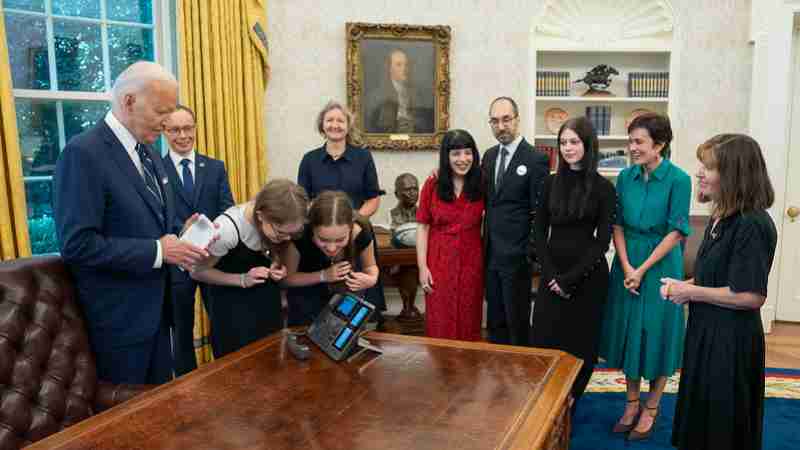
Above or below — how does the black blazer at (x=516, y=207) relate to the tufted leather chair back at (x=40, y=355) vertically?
above

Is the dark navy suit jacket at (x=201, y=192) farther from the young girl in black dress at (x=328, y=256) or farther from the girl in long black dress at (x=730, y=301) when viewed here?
the girl in long black dress at (x=730, y=301)

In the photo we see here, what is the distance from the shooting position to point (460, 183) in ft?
9.85

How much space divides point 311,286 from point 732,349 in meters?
1.53

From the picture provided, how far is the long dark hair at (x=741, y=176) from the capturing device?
1995 millimetres

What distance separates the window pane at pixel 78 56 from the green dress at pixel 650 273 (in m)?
3.10

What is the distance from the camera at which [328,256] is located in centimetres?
235

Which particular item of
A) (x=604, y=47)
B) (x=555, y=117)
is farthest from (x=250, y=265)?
(x=604, y=47)

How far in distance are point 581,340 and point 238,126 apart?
2.79 m

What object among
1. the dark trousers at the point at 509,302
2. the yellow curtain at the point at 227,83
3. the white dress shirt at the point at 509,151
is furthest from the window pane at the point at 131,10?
the dark trousers at the point at 509,302

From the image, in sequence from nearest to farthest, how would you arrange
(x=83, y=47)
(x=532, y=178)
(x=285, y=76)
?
(x=532, y=178), (x=83, y=47), (x=285, y=76)

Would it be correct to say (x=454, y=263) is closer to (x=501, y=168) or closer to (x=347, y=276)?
(x=501, y=168)

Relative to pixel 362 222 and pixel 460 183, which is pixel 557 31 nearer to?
pixel 460 183

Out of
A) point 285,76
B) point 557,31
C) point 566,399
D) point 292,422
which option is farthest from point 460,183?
point 557,31

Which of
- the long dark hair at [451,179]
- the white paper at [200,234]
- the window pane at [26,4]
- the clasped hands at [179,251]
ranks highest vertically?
the window pane at [26,4]
